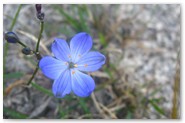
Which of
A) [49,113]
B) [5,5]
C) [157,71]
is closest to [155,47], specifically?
[157,71]

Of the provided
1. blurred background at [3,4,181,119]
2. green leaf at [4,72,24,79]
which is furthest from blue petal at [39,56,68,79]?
green leaf at [4,72,24,79]

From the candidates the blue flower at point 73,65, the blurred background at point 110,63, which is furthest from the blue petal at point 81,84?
the blurred background at point 110,63

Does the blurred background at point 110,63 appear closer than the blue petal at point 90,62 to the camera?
No

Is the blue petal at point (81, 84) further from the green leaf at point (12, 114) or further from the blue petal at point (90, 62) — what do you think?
the green leaf at point (12, 114)

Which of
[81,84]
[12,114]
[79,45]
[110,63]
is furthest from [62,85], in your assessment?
[110,63]

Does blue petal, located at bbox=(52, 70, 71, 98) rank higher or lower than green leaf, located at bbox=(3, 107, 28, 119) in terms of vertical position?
higher

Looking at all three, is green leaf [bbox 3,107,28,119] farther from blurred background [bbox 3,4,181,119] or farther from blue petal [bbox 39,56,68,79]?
blue petal [bbox 39,56,68,79]
